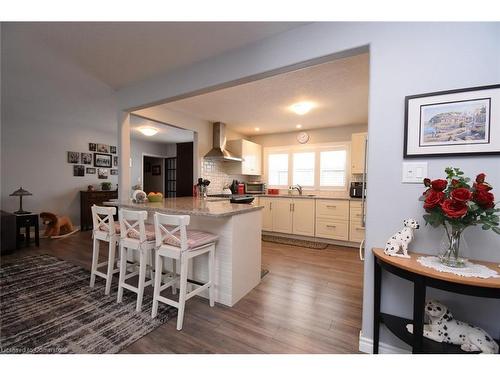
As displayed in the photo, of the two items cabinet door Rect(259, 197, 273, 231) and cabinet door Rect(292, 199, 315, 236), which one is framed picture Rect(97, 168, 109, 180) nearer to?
cabinet door Rect(259, 197, 273, 231)

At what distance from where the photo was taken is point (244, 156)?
4.86 metres

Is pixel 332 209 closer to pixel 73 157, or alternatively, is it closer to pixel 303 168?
pixel 303 168

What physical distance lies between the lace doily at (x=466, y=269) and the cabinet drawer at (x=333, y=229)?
286cm

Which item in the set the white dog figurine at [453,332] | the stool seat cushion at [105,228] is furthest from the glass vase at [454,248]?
the stool seat cushion at [105,228]

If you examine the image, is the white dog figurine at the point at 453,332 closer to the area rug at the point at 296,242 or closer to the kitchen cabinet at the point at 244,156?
the area rug at the point at 296,242

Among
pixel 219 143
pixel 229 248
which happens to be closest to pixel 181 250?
pixel 229 248

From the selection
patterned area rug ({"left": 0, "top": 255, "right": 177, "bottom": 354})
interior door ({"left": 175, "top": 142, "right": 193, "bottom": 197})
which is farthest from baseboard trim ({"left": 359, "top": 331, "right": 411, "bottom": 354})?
interior door ({"left": 175, "top": 142, "right": 193, "bottom": 197})

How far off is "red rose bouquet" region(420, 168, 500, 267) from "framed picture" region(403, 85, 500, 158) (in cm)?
18

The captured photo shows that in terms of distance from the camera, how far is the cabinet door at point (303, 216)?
4297 millimetres

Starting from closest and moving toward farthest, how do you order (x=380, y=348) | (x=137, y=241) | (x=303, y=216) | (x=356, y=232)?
(x=380, y=348)
(x=137, y=241)
(x=356, y=232)
(x=303, y=216)

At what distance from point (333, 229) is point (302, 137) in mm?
2192

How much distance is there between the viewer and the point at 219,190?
4840 mm

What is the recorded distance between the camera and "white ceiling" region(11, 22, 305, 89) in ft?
5.73
